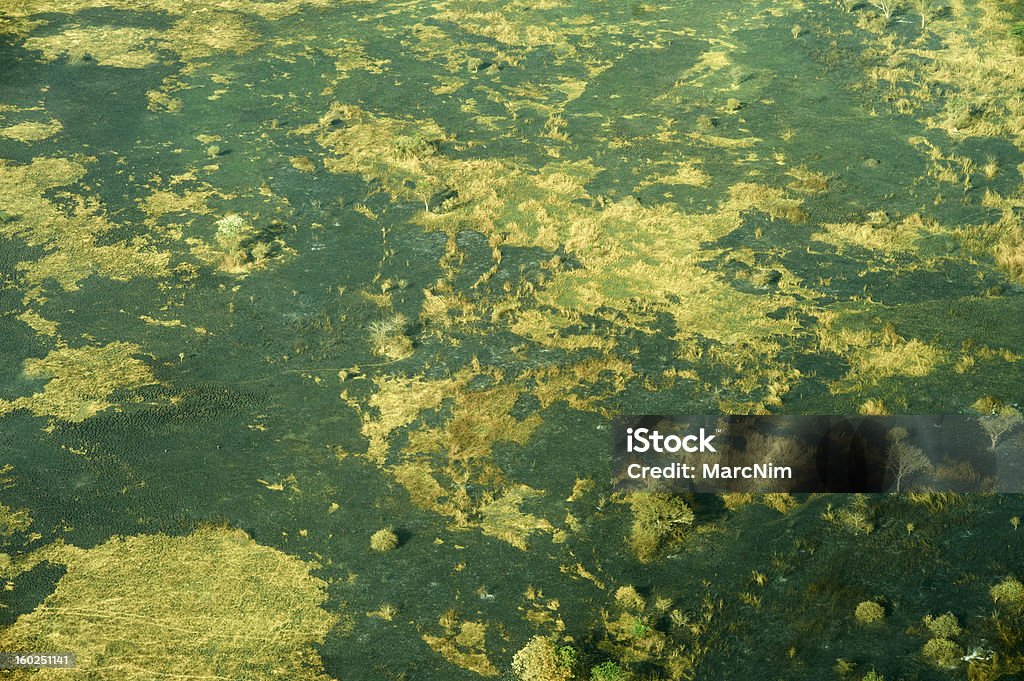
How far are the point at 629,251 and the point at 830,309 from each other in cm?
765

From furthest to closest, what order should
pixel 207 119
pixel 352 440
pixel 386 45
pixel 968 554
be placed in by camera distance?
pixel 386 45 → pixel 207 119 → pixel 352 440 → pixel 968 554

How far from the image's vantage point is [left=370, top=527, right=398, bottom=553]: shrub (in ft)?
76.8

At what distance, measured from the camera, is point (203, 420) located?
27.7 metres

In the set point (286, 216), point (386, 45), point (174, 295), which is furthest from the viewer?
point (386, 45)

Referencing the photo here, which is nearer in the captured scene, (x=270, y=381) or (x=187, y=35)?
(x=270, y=381)

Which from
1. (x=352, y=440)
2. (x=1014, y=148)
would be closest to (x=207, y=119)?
(x=352, y=440)

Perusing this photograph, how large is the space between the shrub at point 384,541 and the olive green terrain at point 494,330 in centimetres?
7

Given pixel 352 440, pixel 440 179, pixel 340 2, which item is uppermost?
pixel 340 2

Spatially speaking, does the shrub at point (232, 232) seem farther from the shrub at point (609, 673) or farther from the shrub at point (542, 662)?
the shrub at point (609, 673)

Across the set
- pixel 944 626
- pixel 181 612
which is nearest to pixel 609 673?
pixel 944 626

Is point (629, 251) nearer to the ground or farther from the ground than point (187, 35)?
nearer to the ground

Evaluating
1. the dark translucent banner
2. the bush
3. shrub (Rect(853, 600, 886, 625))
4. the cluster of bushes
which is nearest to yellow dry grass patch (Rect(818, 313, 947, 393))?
the dark translucent banner

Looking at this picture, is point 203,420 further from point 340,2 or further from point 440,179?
point 340,2

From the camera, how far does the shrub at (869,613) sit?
20703mm
